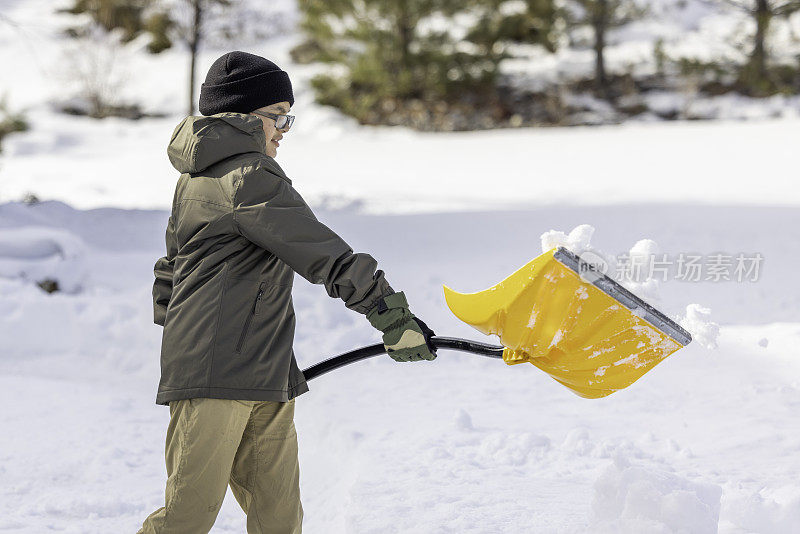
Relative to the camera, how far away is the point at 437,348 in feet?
7.48

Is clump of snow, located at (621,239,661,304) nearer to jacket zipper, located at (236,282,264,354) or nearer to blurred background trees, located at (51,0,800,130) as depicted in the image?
jacket zipper, located at (236,282,264,354)

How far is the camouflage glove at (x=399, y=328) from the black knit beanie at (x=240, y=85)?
646 millimetres

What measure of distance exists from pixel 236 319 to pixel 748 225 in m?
5.63

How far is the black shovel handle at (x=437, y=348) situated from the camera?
229 centimetres

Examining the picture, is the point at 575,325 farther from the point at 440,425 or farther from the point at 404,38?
the point at 404,38

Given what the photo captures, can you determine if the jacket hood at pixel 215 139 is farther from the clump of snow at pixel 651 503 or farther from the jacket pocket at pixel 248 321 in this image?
the clump of snow at pixel 651 503

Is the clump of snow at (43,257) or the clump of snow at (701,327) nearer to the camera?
the clump of snow at (701,327)

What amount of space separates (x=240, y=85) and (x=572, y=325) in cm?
→ 114

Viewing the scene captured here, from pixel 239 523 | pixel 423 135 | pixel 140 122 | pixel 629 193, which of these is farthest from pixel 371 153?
pixel 239 523

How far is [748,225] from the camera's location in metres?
6.64

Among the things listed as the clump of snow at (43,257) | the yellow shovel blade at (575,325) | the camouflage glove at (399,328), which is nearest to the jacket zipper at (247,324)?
the camouflage glove at (399,328)

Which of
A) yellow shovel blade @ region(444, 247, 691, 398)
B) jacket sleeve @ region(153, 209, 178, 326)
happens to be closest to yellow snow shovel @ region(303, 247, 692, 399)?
yellow shovel blade @ region(444, 247, 691, 398)

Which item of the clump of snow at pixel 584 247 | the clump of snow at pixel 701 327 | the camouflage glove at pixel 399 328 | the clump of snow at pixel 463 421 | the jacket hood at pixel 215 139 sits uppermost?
the jacket hood at pixel 215 139

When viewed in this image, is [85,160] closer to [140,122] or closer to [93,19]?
[140,122]
